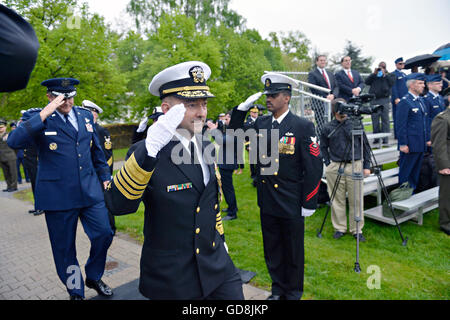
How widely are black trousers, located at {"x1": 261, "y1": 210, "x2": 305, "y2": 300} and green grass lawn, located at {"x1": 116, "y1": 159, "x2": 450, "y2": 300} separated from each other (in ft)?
1.14

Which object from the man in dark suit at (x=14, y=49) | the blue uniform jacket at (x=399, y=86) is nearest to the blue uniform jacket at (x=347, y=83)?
the blue uniform jacket at (x=399, y=86)

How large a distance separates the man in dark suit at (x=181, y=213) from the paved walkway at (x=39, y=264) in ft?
6.39

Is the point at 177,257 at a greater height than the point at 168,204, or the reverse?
the point at 168,204

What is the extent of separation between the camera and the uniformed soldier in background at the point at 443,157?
5.83 metres

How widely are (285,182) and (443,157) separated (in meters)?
4.01

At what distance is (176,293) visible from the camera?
2168 millimetres

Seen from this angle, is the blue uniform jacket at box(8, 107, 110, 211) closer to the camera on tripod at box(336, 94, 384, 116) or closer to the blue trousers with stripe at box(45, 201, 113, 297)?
the blue trousers with stripe at box(45, 201, 113, 297)

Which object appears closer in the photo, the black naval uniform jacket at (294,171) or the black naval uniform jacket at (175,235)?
the black naval uniform jacket at (175,235)

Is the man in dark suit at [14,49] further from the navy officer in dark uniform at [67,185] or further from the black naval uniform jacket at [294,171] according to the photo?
the black naval uniform jacket at [294,171]

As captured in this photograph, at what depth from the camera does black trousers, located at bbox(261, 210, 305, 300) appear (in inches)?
146

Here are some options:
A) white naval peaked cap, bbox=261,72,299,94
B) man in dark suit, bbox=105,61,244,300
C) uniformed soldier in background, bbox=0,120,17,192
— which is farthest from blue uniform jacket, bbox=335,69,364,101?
uniformed soldier in background, bbox=0,120,17,192

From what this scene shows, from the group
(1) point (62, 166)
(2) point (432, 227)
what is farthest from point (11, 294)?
(2) point (432, 227)
